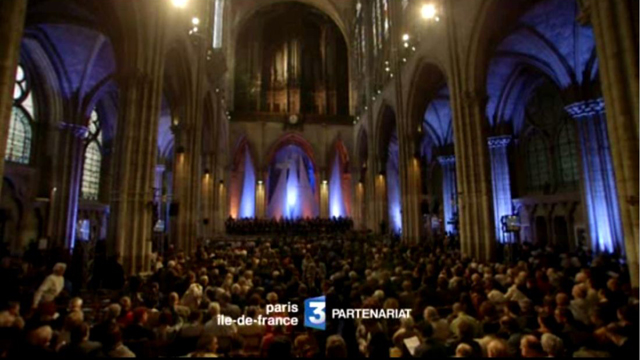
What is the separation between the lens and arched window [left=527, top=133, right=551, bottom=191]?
19.6 m

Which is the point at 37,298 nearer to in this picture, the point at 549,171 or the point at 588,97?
the point at 588,97

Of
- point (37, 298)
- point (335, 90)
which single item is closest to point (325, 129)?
point (335, 90)

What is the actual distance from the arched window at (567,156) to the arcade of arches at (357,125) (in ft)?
0.26

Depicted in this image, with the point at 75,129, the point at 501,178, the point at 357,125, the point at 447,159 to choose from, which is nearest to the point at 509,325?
the point at 501,178

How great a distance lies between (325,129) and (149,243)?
2307 centimetres

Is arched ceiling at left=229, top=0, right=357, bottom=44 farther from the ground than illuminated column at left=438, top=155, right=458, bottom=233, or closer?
farther from the ground

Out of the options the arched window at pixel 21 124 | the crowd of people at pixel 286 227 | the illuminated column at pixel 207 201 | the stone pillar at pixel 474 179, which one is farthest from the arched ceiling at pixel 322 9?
the stone pillar at pixel 474 179

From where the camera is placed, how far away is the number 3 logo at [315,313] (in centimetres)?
494

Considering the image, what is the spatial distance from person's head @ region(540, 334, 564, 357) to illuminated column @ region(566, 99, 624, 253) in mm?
13270

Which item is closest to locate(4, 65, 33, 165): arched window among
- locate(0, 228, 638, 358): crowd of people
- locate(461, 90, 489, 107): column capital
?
locate(0, 228, 638, 358): crowd of people

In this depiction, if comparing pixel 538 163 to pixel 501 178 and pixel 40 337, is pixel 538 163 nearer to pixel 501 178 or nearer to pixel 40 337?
pixel 501 178

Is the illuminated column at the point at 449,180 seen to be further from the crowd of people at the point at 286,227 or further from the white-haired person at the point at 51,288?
the white-haired person at the point at 51,288

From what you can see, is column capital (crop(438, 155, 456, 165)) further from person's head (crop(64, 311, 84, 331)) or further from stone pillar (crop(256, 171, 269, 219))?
person's head (crop(64, 311, 84, 331))

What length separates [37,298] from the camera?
5.75 m
